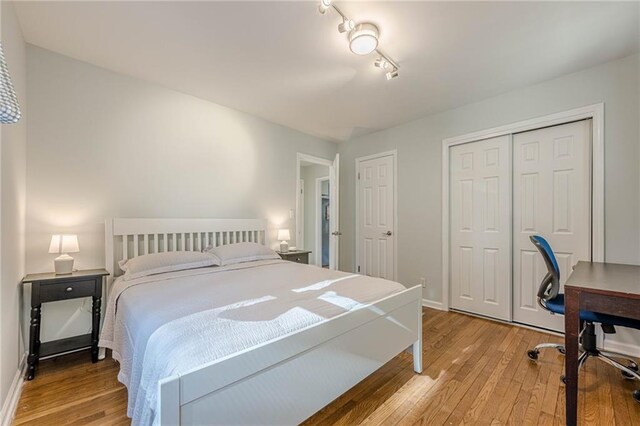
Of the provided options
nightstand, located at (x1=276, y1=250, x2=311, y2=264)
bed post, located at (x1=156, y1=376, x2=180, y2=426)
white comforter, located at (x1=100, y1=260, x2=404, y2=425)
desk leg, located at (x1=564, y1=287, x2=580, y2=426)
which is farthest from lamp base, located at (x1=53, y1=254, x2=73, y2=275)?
desk leg, located at (x1=564, y1=287, x2=580, y2=426)

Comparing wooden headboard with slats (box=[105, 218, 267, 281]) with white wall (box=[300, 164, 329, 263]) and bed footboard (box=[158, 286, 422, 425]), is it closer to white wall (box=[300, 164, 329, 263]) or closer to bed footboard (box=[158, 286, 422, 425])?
bed footboard (box=[158, 286, 422, 425])

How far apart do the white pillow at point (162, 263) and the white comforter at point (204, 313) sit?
87mm

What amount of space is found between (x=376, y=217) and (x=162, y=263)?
2.91m

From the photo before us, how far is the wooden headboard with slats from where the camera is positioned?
253 centimetres

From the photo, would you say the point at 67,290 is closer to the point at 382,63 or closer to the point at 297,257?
the point at 297,257

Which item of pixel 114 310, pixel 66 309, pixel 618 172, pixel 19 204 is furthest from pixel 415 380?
pixel 19 204

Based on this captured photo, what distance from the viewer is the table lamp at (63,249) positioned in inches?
84.8

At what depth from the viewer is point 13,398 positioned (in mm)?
1709

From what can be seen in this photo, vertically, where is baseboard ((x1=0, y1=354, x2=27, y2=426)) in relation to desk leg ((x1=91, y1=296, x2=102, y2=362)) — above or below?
below

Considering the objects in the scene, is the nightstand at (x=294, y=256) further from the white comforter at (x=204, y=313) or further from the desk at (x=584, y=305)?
the desk at (x=584, y=305)

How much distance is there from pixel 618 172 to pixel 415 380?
243cm

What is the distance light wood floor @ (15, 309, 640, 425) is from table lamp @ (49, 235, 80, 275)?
746 mm

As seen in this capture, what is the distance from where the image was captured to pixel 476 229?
332cm

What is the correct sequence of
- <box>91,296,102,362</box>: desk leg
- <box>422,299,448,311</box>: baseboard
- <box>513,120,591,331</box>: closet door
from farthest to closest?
<box>422,299,448,311</box>: baseboard → <box>513,120,591,331</box>: closet door → <box>91,296,102,362</box>: desk leg
